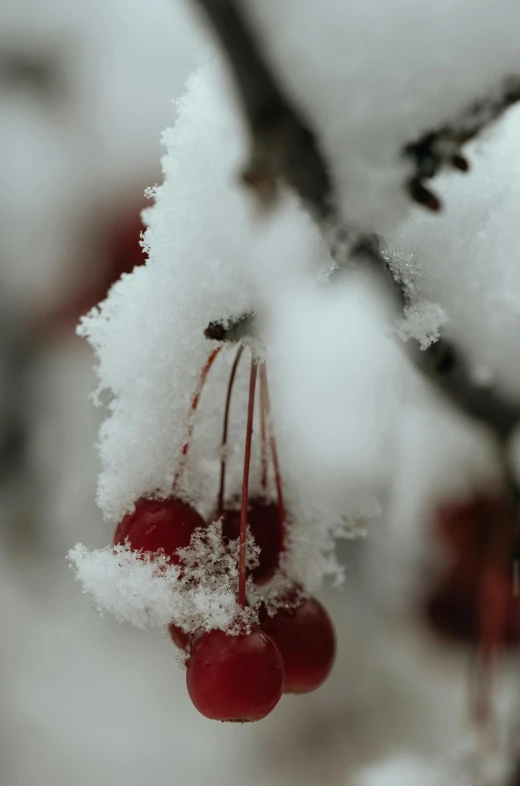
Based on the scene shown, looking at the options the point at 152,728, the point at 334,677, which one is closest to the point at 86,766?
the point at 152,728

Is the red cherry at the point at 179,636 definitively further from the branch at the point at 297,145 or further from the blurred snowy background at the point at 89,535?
the blurred snowy background at the point at 89,535

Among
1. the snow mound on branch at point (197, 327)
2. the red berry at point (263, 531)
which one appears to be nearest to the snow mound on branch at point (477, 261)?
the snow mound on branch at point (197, 327)

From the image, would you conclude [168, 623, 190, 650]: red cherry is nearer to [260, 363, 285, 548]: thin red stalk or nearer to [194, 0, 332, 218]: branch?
[260, 363, 285, 548]: thin red stalk

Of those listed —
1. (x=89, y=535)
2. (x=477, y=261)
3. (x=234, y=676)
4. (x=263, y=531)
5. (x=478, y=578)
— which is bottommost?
(x=234, y=676)

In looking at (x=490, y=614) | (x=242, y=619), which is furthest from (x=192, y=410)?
(x=490, y=614)

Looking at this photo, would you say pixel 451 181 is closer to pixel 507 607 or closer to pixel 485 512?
pixel 485 512

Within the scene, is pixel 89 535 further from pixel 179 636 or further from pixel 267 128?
pixel 267 128
